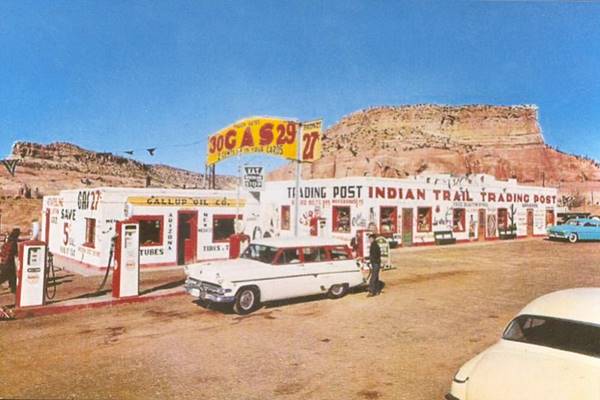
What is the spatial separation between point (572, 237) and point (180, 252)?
27056 mm

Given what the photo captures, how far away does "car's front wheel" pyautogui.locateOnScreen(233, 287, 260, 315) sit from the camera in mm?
10820

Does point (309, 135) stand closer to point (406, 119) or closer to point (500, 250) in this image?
point (500, 250)

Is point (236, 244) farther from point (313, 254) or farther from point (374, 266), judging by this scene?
point (374, 266)

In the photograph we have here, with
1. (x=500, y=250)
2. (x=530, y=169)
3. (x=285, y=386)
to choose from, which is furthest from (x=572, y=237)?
(x=530, y=169)

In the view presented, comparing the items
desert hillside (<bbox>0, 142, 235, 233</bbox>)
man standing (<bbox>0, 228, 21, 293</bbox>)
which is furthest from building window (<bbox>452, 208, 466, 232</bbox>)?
desert hillside (<bbox>0, 142, 235, 233</bbox>)

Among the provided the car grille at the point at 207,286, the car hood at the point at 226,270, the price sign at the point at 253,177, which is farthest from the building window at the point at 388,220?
the car grille at the point at 207,286

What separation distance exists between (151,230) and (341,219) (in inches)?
481

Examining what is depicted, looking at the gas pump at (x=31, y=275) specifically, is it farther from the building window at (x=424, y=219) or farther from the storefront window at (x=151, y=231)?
the building window at (x=424, y=219)

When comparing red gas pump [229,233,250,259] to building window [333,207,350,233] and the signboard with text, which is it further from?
building window [333,207,350,233]

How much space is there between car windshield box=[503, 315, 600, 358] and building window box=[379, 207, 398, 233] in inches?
861

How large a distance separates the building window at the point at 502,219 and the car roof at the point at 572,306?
31.5 metres

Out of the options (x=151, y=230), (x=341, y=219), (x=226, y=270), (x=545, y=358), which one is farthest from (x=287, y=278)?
(x=341, y=219)

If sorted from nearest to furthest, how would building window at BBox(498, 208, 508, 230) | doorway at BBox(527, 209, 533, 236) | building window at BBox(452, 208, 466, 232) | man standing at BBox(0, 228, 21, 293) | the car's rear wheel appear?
man standing at BBox(0, 228, 21, 293) → the car's rear wheel → building window at BBox(452, 208, 466, 232) → building window at BBox(498, 208, 508, 230) → doorway at BBox(527, 209, 533, 236)

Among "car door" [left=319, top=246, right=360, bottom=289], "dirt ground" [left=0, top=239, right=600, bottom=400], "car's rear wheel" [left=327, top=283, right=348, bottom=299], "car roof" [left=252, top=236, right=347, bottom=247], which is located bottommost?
"dirt ground" [left=0, top=239, right=600, bottom=400]
